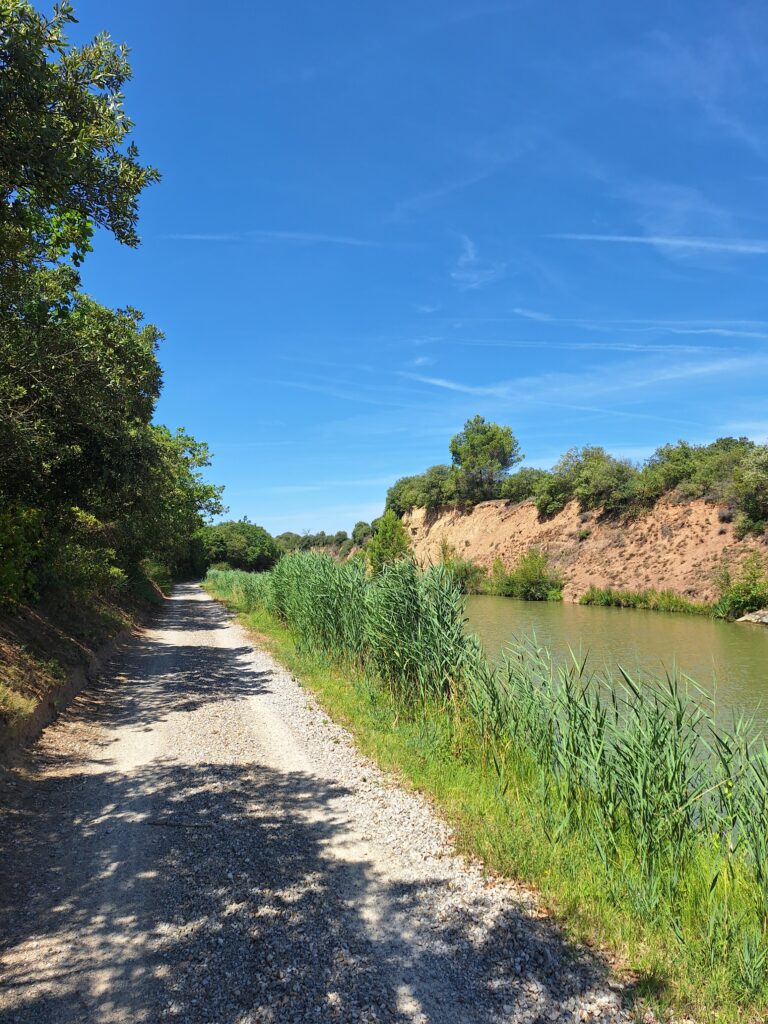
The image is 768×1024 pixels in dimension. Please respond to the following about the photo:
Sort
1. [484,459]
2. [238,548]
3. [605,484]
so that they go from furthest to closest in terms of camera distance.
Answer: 1. [238,548]
2. [484,459]
3. [605,484]

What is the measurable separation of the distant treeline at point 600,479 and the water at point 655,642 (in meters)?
9.87

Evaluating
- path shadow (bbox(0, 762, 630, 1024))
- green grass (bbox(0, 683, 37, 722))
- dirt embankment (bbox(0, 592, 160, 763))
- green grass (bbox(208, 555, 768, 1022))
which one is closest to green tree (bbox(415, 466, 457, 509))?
dirt embankment (bbox(0, 592, 160, 763))

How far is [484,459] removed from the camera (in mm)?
68438

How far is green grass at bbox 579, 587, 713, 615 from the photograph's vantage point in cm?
3109

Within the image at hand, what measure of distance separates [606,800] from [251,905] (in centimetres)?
269

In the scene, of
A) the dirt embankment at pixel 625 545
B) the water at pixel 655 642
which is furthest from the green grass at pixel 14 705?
the dirt embankment at pixel 625 545

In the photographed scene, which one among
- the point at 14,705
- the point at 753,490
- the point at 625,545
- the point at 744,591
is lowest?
the point at 14,705

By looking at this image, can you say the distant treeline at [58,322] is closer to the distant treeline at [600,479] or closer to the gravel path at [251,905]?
the gravel path at [251,905]

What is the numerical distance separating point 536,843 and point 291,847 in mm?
1924

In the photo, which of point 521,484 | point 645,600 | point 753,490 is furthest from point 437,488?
point 753,490

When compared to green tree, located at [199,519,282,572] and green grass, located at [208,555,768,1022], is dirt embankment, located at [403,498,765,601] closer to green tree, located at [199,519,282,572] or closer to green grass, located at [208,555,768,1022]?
green grass, located at [208,555,768,1022]

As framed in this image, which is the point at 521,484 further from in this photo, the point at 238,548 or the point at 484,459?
the point at 238,548

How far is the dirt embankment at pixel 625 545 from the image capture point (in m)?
34.3

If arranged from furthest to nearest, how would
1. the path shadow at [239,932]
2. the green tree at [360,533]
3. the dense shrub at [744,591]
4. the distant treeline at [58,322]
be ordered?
the green tree at [360,533] < the dense shrub at [744,591] < the distant treeline at [58,322] < the path shadow at [239,932]
